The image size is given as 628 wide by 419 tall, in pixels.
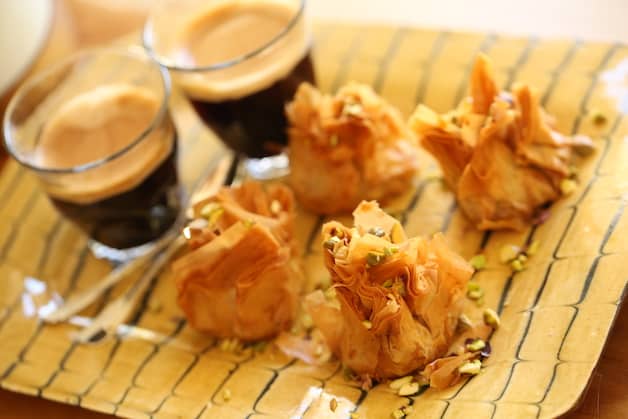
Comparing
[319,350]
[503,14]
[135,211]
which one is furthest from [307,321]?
[503,14]

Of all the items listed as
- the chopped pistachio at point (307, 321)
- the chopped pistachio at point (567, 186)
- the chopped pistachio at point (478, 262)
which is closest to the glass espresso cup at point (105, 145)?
the chopped pistachio at point (307, 321)

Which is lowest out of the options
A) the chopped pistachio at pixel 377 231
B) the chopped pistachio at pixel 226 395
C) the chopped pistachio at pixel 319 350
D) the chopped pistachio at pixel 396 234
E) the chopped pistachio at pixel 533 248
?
the chopped pistachio at pixel 226 395

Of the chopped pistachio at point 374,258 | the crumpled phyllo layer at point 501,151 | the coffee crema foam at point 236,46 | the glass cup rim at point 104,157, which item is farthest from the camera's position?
the coffee crema foam at point 236,46

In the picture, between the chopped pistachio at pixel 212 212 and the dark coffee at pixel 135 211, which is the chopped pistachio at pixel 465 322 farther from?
the dark coffee at pixel 135 211

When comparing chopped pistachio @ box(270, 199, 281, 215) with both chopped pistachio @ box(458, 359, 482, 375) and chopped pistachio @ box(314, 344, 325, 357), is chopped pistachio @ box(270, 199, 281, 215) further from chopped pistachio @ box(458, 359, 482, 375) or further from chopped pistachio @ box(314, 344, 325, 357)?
chopped pistachio @ box(458, 359, 482, 375)

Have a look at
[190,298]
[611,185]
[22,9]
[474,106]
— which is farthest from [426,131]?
[22,9]

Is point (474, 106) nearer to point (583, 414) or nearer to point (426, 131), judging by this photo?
point (426, 131)
